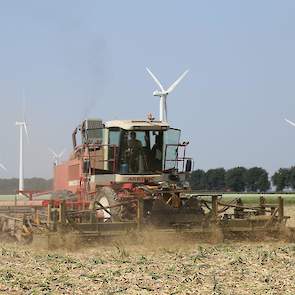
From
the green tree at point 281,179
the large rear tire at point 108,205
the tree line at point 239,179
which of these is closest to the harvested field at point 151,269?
the large rear tire at point 108,205

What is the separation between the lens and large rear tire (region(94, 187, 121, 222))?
17247 mm

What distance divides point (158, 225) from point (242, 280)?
6.81m

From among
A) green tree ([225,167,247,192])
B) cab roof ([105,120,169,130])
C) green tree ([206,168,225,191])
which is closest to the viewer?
cab roof ([105,120,169,130])

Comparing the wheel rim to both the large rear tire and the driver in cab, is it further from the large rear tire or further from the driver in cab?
the driver in cab

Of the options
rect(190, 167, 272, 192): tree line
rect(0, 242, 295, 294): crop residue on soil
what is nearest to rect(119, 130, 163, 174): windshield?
rect(0, 242, 295, 294): crop residue on soil

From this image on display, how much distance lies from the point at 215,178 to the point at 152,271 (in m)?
141

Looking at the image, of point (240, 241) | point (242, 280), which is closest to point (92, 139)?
point (240, 241)

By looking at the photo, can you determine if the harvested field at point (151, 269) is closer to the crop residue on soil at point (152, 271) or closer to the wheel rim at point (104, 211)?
the crop residue on soil at point (152, 271)

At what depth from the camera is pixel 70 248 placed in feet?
51.9

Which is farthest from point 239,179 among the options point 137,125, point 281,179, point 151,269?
point 151,269

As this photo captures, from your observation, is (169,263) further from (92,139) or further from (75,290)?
(92,139)

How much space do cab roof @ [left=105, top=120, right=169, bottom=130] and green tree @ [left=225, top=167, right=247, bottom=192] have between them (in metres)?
134

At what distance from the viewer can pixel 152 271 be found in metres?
11.4

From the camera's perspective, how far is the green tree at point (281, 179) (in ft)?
468
